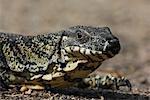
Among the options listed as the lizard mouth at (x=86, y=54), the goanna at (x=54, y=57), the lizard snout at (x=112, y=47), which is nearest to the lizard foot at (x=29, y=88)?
the goanna at (x=54, y=57)

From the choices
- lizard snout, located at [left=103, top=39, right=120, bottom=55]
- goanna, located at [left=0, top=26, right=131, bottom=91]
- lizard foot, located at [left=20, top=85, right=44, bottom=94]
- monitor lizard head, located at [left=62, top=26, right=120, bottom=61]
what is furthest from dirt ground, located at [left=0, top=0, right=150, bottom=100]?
lizard snout, located at [left=103, top=39, right=120, bottom=55]

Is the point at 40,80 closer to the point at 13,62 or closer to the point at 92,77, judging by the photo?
the point at 13,62

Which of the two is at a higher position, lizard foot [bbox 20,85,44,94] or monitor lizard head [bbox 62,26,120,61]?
monitor lizard head [bbox 62,26,120,61]

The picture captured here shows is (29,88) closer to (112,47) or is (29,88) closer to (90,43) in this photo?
(90,43)

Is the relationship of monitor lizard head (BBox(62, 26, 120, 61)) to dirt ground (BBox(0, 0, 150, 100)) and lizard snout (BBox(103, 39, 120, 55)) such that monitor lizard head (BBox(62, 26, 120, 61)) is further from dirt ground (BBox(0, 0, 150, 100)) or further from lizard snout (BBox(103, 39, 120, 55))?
dirt ground (BBox(0, 0, 150, 100))

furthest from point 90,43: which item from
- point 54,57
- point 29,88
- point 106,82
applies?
→ point 106,82

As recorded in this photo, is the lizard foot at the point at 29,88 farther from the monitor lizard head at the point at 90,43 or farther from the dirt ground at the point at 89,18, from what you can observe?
the dirt ground at the point at 89,18

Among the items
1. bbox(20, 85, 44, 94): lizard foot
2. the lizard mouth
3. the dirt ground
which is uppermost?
the dirt ground

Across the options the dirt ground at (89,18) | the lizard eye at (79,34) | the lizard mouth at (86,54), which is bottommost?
the lizard mouth at (86,54)

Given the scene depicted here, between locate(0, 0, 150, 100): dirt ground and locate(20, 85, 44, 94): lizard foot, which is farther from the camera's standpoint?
locate(0, 0, 150, 100): dirt ground
